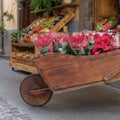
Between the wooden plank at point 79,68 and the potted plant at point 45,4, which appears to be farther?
the potted plant at point 45,4

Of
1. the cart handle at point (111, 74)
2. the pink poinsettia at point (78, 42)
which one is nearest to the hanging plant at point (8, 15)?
the pink poinsettia at point (78, 42)

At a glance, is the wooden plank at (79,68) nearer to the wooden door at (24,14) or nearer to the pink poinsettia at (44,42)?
the pink poinsettia at (44,42)

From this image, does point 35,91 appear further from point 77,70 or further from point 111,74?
point 111,74

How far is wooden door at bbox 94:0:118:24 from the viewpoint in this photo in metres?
10.2

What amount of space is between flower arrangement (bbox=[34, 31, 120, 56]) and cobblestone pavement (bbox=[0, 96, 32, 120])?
1.02 m

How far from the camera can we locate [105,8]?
10.2 meters

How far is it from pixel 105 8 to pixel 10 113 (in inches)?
202

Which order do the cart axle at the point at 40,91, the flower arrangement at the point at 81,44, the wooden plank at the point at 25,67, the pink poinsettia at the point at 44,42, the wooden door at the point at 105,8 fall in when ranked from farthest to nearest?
the wooden door at the point at 105,8
the wooden plank at the point at 25,67
the cart axle at the point at 40,91
the pink poinsettia at the point at 44,42
the flower arrangement at the point at 81,44

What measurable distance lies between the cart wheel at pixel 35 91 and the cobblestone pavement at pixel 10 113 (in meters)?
0.28

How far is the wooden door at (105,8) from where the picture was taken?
10156mm

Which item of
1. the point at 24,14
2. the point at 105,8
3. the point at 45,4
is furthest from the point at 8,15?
the point at 105,8

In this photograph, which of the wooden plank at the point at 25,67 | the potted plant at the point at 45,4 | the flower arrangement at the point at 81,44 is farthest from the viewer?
the potted plant at the point at 45,4

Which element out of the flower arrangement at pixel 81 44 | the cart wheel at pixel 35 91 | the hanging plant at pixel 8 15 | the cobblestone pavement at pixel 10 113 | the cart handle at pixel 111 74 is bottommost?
the cobblestone pavement at pixel 10 113

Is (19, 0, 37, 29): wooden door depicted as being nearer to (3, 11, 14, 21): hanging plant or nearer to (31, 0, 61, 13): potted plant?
(3, 11, 14, 21): hanging plant
